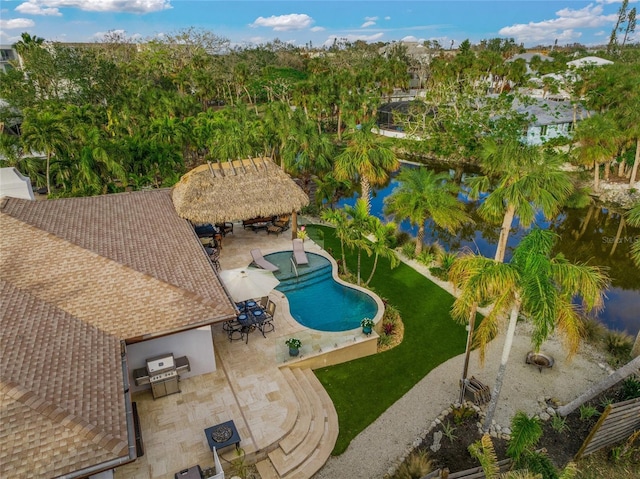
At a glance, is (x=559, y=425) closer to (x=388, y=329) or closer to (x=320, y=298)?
(x=388, y=329)

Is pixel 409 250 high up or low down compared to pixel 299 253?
down

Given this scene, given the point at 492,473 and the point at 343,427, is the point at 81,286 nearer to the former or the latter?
the point at 343,427

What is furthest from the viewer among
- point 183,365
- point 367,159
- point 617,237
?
point 617,237

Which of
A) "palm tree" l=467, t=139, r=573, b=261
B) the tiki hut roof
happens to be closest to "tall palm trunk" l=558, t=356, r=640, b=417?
"palm tree" l=467, t=139, r=573, b=261

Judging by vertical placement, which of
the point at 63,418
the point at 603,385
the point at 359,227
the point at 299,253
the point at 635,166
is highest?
the point at 635,166

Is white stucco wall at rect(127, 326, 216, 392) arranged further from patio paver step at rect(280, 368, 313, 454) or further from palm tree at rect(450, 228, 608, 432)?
palm tree at rect(450, 228, 608, 432)

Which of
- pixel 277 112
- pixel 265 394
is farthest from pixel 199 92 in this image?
pixel 265 394

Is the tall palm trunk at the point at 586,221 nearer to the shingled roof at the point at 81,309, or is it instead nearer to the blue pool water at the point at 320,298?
the blue pool water at the point at 320,298

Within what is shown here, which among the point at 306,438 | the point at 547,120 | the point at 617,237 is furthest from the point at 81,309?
the point at 547,120
